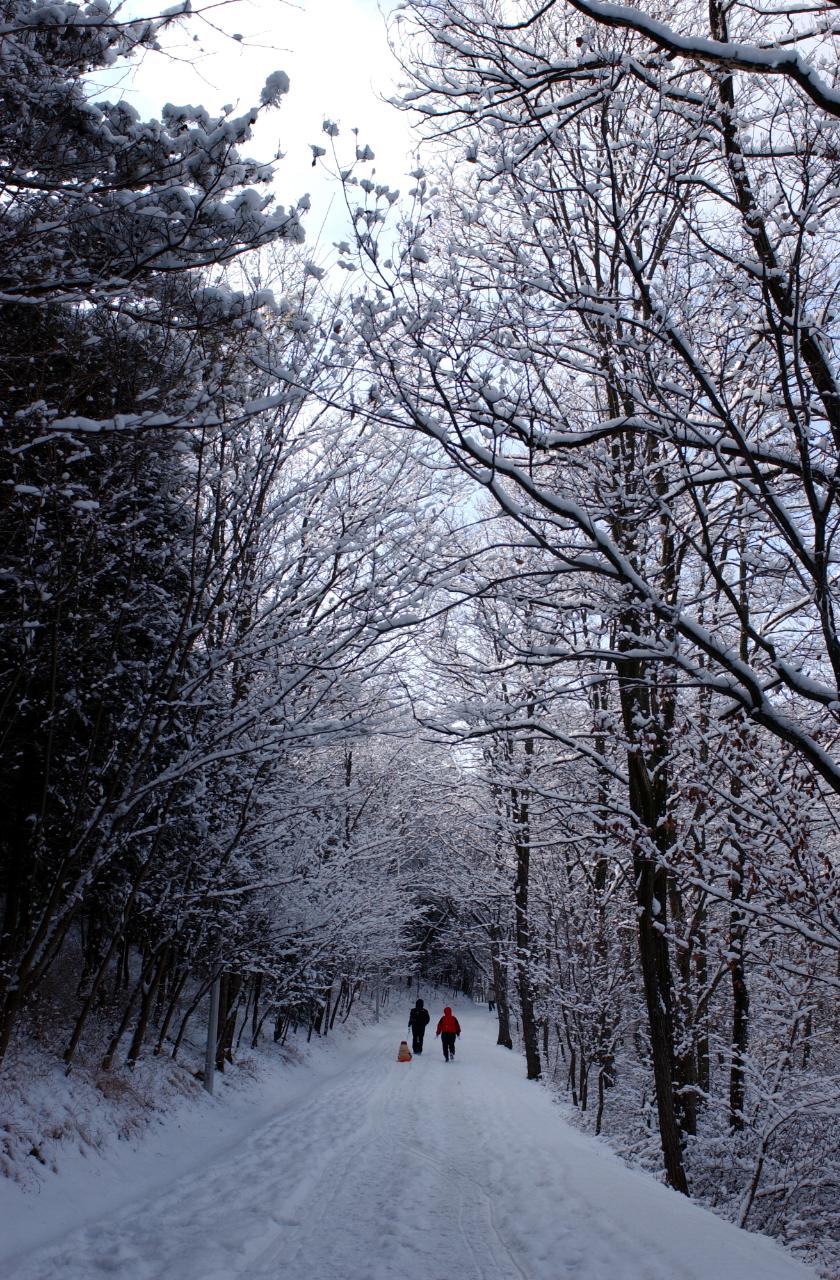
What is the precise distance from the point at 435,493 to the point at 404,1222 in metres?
5.86

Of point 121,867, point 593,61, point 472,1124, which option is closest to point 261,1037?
point 472,1124

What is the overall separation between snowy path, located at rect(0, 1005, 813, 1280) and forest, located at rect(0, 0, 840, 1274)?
1406 mm

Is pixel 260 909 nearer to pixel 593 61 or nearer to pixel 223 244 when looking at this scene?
pixel 223 244

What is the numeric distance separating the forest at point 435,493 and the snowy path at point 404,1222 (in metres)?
1.41

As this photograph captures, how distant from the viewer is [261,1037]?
17.8m

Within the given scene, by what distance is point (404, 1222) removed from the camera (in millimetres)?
5281

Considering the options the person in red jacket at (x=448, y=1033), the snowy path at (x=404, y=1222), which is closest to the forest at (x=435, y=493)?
the snowy path at (x=404, y=1222)

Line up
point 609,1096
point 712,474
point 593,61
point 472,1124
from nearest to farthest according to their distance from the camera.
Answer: point 593,61, point 712,474, point 472,1124, point 609,1096

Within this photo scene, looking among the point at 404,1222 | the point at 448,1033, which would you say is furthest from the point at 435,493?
the point at 448,1033

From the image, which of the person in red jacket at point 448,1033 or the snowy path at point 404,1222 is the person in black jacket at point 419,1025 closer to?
the person in red jacket at point 448,1033

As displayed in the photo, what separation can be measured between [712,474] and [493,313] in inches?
74.6

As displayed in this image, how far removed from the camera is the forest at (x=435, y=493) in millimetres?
3930

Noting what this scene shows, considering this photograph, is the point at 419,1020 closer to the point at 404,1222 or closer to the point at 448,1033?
the point at 448,1033

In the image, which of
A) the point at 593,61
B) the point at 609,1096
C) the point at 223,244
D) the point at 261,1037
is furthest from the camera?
the point at 261,1037
